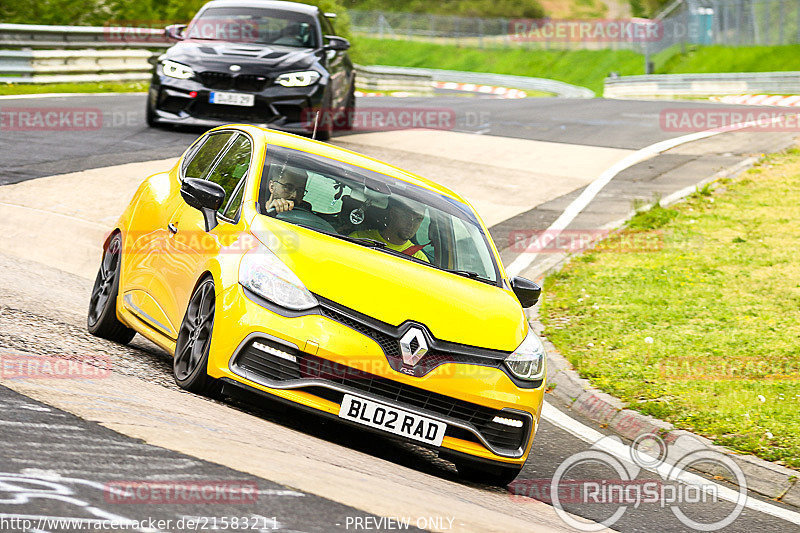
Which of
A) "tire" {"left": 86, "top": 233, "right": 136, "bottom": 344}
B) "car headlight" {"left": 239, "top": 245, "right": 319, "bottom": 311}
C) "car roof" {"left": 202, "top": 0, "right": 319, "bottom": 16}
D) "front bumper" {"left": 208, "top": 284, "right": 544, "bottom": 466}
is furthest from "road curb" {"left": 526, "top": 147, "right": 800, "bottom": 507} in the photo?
"car roof" {"left": 202, "top": 0, "right": 319, "bottom": 16}

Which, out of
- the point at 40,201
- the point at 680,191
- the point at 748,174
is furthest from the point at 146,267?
the point at 748,174

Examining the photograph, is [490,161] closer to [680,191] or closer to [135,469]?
[680,191]

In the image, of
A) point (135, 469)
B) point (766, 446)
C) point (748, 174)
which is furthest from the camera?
point (748, 174)

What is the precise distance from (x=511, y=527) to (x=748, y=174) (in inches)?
535

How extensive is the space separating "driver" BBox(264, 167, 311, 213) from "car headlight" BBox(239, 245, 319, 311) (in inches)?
28.8

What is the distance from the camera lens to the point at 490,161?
1786 centimetres

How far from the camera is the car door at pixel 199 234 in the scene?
21.2 ft

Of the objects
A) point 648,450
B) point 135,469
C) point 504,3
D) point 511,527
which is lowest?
point 504,3

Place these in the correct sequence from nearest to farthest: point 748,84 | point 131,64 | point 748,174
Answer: point 748,174 < point 131,64 < point 748,84

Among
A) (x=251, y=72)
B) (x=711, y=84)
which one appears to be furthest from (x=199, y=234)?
(x=711, y=84)

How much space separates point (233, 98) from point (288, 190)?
9288 mm

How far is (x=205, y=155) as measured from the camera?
25.5ft

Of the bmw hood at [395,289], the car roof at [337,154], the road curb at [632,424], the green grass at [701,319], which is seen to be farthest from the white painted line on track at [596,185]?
the bmw hood at [395,289]

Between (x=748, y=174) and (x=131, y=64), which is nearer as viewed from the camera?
(x=748, y=174)
